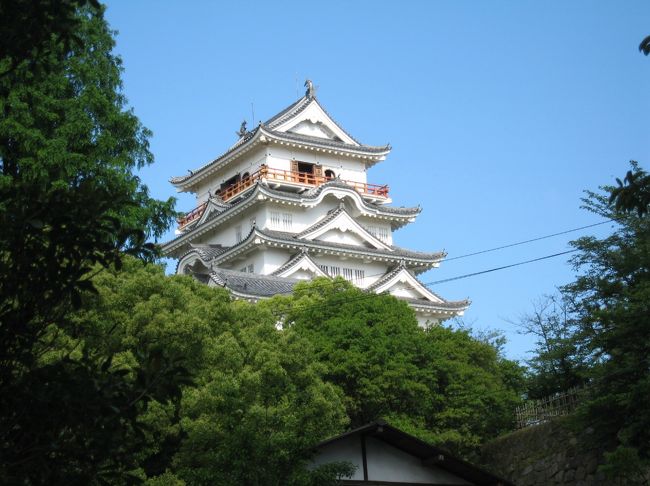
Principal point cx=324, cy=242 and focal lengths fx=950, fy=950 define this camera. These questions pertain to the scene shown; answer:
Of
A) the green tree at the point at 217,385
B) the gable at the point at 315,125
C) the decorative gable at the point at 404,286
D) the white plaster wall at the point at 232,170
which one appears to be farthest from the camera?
the gable at the point at 315,125

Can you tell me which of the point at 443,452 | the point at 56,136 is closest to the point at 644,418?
the point at 443,452

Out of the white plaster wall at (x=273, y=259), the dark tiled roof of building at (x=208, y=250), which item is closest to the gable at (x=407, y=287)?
the white plaster wall at (x=273, y=259)

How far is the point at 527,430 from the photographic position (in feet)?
77.7

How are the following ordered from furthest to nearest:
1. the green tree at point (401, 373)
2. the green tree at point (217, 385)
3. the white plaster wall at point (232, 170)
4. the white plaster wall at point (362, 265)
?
the white plaster wall at point (232, 170) → the white plaster wall at point (362, 265) → the green tree at point (401, 373) → the green tree at point (217, 385)

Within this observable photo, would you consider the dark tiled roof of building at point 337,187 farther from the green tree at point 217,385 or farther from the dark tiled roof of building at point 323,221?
the green tree at point 217,385

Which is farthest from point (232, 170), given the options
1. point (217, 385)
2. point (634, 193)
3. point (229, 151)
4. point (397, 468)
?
point (634, 193)

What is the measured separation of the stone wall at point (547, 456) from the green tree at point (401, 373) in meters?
0.97

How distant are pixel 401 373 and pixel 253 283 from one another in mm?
14016

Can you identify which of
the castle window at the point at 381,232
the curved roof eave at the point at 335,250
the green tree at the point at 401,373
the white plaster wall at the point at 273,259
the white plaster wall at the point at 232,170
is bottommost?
the green tree at the point at 401,373

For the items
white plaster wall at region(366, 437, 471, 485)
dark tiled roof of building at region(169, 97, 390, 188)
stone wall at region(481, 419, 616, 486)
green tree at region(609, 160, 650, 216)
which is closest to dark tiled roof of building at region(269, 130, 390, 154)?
dark tiled roof of building at region(169, 97, 390, 188)

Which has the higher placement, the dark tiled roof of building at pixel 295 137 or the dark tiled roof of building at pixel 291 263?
the dark tiled roof of building at pixel 295 137

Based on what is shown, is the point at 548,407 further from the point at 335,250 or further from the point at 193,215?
the point at 193,215

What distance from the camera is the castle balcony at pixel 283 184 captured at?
4675 cm

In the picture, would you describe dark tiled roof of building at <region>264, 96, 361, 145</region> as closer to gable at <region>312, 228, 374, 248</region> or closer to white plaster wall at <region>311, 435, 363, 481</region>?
gable at <region>312, 228, 374, 248</region>
